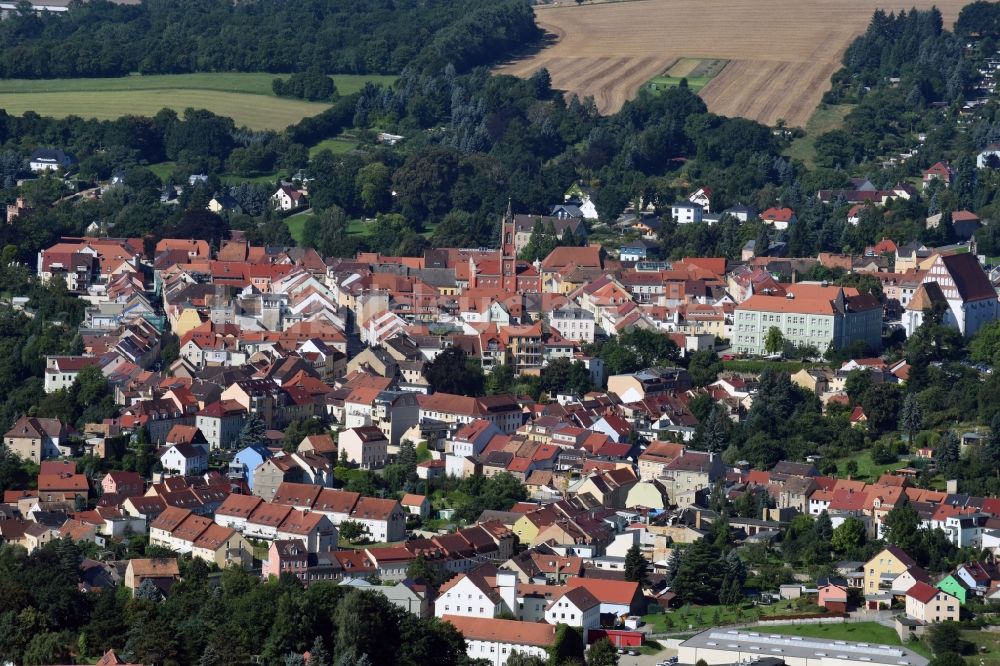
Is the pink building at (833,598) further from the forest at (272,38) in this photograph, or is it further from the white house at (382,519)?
the forest at (272,38)

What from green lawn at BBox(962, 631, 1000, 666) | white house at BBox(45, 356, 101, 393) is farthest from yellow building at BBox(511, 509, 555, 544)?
white house at BBox(45, 356, 101, 393)

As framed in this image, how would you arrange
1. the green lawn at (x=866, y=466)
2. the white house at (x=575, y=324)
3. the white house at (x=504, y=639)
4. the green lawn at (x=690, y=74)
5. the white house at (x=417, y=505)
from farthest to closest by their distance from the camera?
the green lawn at (x=690, y=74) → the white house at (x=575, y=324) → the green lawn at (x=866, y=466) → the white house at (x=417, y=505) → the white house at (x=504, y=639)

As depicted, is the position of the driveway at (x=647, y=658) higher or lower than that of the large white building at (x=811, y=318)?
lower

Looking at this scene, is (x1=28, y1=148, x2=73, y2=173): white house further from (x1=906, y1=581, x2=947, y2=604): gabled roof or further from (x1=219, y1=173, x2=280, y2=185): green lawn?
(x1=906, y1=581, x2=947, y2=604): gabled roof

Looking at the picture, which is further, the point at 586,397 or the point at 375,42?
the point at 375,42

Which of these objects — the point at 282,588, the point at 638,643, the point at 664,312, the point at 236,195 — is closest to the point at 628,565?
the point at 638,643

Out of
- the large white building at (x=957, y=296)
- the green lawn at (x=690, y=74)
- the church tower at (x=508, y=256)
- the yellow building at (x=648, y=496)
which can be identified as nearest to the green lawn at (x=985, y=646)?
the yellow building at (x=648, y=496)

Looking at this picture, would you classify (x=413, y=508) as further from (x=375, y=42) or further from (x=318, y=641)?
(x=375, y=42)
